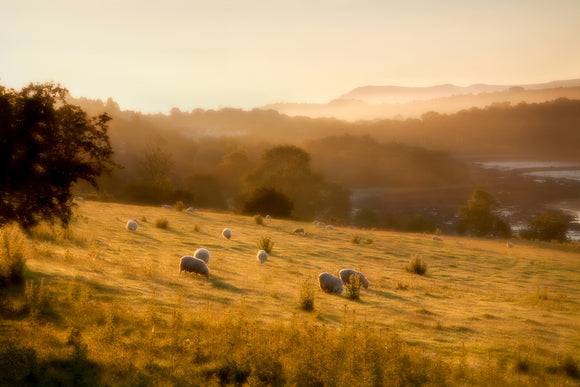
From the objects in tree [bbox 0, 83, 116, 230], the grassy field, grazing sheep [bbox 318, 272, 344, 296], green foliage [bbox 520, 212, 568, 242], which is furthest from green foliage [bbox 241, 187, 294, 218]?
green foliage [bbox 520, 212, 568, 242]

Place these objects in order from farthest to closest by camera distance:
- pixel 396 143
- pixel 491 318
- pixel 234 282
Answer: pixel 396 143
pixel 234 282
pixel 491 318

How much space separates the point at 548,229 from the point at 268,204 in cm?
5381

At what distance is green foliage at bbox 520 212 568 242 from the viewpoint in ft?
227

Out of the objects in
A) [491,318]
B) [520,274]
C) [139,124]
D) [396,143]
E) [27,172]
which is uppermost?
[139,124]

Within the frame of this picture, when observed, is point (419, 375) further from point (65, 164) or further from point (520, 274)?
point (520, 274)

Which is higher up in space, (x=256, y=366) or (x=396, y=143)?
(x=396, y=143)

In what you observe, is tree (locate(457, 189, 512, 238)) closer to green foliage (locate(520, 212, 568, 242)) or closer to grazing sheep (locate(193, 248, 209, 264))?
green foliage (locate(520, 212, 568, 242))

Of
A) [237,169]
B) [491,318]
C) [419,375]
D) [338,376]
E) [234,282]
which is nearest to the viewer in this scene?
[338,376]

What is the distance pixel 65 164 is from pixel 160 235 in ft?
43.8

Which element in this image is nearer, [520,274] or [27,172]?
[27,172]

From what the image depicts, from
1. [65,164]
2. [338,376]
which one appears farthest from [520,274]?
[65,164]

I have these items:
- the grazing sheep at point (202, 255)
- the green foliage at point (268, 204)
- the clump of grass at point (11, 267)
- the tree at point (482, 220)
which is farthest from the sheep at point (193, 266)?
the tree at point (482, 220)

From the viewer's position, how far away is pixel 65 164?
1015cm

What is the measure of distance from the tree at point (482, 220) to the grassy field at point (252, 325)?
58.5 meters
